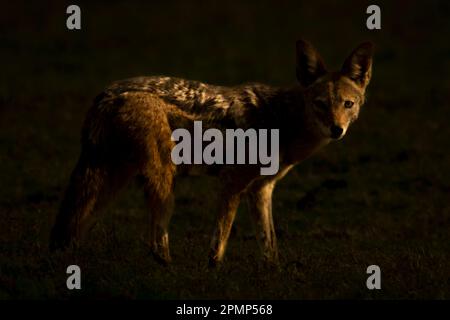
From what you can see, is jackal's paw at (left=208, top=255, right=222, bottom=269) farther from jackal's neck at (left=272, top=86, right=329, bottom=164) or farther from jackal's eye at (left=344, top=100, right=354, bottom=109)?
jackal's eye at (left=344, top=100, right=354, bottom=109)

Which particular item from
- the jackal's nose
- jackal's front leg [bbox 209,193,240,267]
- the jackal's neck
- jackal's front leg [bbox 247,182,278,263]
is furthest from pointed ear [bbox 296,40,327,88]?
jackal's front leg [bbox 209,193,240,267]

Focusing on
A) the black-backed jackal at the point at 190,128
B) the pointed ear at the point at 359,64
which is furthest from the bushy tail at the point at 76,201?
the pointed ear at the point at 359,64

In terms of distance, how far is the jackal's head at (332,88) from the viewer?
968 cm

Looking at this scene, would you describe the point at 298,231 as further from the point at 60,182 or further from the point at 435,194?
the point at 60,182

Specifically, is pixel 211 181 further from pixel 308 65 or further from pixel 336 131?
pixel 336 131

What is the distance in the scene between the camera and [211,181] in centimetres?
1370

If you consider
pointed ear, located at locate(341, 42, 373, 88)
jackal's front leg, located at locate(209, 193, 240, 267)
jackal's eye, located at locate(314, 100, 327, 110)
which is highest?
pointed ear, located at locate(341, 42, 373, 88)

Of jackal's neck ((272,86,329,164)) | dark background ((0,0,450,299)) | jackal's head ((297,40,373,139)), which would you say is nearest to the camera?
dark background ((0,0,450,299))

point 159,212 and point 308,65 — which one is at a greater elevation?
point 308,65

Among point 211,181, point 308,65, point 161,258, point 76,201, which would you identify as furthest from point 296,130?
point 211,181

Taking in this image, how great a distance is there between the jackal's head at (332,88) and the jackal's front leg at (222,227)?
1151 mm

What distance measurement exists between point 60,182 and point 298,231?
3655mm

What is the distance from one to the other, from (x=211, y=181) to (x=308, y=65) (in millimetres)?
3898

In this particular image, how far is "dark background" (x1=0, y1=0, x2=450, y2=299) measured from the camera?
28.5ft
